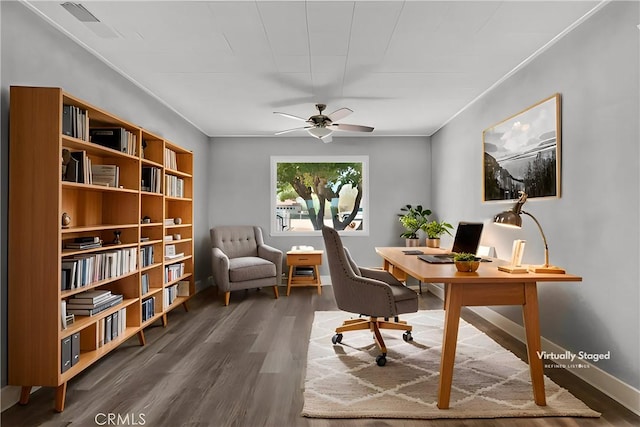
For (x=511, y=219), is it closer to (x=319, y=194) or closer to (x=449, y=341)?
(x=449, y=341)

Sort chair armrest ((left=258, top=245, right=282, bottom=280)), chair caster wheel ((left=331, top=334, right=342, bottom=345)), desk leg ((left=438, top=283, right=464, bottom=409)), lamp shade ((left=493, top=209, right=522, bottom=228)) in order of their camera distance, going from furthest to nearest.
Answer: chair armrest ((left=258, top=245, right=282, bottom=280))
chair caster wheel ((left=331, top=334, right=342, bottom=345))
lamp shade ((left=493, top=209, right=522, bottom=228))
desk leg ((left=438, top=283, right=464, bottom=409))

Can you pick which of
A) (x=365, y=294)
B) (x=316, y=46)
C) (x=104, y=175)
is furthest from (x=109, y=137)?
(x=365, y=294)

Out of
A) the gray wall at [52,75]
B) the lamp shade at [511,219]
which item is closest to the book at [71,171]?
the gray wall at [52,75]

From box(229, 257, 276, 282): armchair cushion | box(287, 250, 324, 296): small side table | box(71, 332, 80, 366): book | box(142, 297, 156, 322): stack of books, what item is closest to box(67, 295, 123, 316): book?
box(71, 332, 80, 366): book

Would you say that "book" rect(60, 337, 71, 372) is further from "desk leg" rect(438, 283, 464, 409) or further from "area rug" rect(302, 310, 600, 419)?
"desk leg" rect(438, 283, 464, 409)

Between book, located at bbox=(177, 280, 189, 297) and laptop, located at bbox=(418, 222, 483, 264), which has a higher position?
laptop, located at bbox=(418, 222, 483, 264)

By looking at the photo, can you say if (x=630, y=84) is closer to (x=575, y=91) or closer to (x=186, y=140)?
(x=575, y=91)

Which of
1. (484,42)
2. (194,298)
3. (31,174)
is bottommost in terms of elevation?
(194,298)

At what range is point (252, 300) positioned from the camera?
5.02m

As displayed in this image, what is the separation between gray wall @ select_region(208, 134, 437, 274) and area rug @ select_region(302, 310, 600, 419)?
286 centimetres

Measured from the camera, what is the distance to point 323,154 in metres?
6.25

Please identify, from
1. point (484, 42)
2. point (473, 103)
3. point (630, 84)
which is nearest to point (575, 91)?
point (630, 84)

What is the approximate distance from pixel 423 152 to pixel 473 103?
74.0 inches

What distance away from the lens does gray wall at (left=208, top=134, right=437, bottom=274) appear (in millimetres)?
6215
